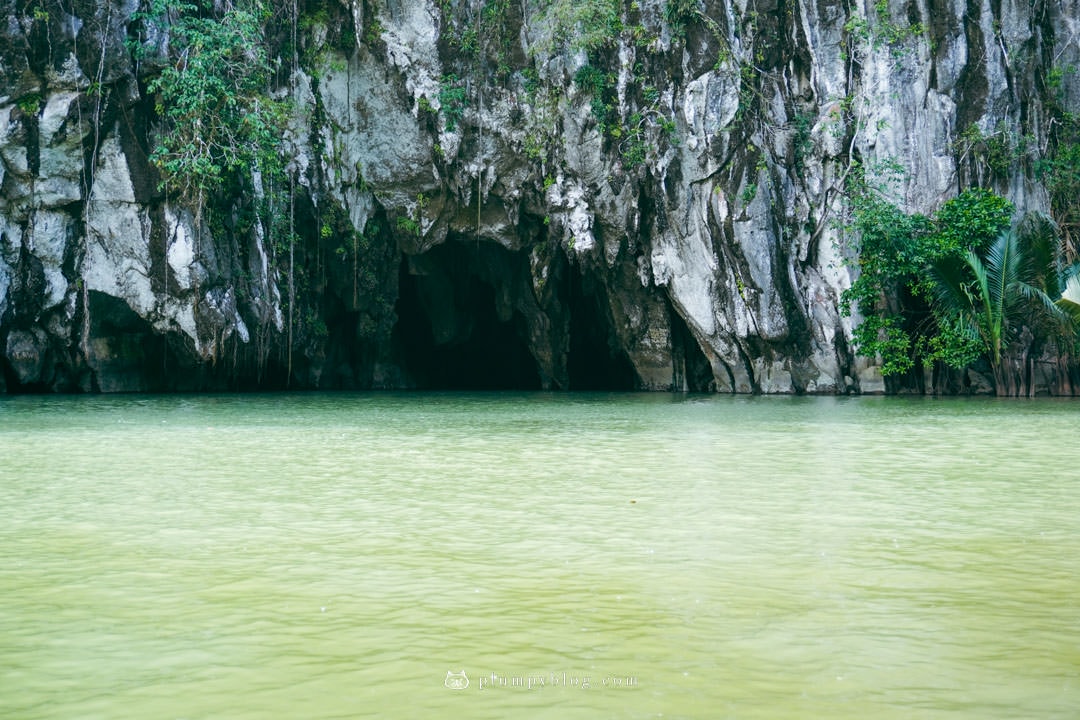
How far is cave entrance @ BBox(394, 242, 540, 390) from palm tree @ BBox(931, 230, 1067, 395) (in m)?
8.65

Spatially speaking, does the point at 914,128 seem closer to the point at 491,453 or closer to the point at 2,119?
the point at 491,453

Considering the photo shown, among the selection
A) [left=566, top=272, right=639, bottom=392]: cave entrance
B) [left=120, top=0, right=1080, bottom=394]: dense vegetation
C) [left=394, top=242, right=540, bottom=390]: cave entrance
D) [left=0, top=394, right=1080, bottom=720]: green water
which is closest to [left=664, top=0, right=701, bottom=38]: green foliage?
[left=120, top=0, right=1080, bottom=394]: dense vegetation

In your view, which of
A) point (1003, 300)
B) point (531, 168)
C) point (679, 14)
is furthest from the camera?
point (531, 168)

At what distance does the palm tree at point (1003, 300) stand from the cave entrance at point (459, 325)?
8.65 m

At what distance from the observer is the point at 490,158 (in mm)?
18781

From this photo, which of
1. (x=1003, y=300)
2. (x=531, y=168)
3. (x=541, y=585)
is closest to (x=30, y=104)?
(x=531, y=168)

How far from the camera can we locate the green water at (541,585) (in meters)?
2.10

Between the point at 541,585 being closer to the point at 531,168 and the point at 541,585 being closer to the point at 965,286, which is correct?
the point at 965,286

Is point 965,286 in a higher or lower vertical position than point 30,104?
lower

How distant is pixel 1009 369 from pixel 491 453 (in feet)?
39.5
